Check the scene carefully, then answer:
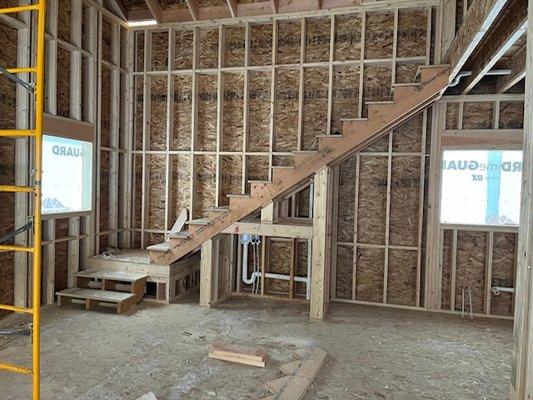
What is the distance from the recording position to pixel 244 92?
724 cm

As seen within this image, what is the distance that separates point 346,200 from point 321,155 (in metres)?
1.49

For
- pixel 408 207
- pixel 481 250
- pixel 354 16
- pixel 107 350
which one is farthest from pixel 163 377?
pixel 354 16

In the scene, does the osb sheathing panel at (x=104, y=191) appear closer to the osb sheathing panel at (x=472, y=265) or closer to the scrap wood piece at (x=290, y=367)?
the scrap wood piece at (x=290, y=367)

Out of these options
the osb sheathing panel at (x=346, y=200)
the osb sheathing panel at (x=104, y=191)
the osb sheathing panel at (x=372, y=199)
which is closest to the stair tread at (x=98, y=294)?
the osb sheathing panel at (x=104, y=191)

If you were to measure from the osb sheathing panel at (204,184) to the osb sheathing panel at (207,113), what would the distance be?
25cm

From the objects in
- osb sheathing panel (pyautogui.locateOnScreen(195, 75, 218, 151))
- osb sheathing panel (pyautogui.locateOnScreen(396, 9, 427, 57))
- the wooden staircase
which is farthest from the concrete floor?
osb sheathing panel (pyautogui.locateOnScreen(396, 9, 427, 57))

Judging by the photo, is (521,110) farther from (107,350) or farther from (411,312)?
(107,350)

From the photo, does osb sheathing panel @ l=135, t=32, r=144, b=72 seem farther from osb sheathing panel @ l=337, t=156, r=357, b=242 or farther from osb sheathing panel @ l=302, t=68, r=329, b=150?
osb sheathing panel @ l=337, t=156, r=357, b=242

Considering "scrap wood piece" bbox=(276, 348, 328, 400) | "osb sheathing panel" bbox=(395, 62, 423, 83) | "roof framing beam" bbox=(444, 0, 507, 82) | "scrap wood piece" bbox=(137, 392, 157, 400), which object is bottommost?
"scrap wood piece" bbox=(137, 392, 157, 400)

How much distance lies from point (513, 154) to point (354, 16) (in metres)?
3.48

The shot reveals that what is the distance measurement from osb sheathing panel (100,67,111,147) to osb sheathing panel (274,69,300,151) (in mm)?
3236

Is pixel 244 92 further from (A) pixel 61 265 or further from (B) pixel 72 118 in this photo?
(A) pixel 61 265

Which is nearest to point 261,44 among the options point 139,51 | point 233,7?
point 233,7

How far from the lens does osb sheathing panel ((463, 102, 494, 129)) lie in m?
6.43
